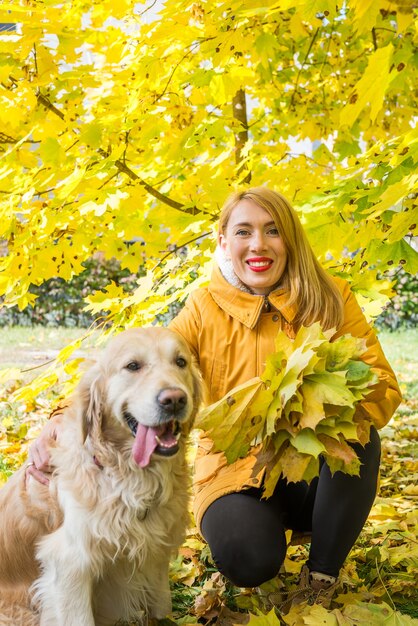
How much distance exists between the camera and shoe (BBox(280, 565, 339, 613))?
2430 mm

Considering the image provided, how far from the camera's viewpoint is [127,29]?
408 cm

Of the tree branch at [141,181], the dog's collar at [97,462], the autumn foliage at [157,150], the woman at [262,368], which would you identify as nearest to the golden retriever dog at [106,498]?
the dog's collar at [97,462]

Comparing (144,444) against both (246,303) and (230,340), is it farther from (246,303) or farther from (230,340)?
(246,303)

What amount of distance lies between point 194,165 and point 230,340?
1.96 meters

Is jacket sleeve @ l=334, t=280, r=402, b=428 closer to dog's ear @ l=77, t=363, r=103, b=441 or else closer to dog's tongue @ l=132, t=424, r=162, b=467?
dog's tongue @ l=132, t=424, r=162, b=467

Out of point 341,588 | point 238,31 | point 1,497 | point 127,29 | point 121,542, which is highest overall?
point 127,29

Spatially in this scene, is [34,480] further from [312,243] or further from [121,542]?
[312,243]

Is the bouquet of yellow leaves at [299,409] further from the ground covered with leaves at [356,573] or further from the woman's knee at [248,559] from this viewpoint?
the ground covered with leaves at [356,573]

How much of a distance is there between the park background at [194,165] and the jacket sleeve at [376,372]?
264 mm

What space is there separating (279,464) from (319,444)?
161 millimetres

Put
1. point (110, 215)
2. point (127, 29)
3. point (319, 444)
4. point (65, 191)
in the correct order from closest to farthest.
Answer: point (319, 444) → point (65, 191) → point (110, 215) → point (127, 29)

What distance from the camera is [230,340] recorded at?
8.93ft

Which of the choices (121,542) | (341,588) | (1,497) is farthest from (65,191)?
(341,588)

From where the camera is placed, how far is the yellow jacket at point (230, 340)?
8.57ft
